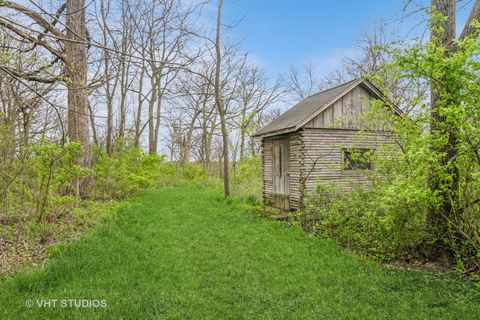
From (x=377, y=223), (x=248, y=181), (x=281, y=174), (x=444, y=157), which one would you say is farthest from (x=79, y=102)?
(x=444, y=157)

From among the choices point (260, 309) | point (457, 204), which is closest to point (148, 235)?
point (260, 309)

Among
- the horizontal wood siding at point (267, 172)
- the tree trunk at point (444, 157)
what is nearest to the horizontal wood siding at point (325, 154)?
the horizontal wood siding at point (267, 172)

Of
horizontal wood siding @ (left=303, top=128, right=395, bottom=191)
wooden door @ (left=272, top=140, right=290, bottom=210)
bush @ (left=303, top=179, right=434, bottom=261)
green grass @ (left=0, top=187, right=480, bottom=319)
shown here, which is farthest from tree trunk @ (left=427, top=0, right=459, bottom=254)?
wooden door @ (left=272, top=140, right=290, bottom=210)

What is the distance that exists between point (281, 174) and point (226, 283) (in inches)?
268

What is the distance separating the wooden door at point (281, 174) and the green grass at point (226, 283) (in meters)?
3.89

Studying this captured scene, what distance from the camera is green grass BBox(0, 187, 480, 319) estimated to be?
3.57m

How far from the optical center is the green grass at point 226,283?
11.7 ft

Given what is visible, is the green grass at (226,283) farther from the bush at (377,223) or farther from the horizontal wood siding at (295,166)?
the horizontal wood siding at (295,166)

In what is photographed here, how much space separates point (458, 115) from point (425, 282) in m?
2.41

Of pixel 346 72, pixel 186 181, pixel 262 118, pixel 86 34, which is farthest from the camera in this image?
pixel 262 118

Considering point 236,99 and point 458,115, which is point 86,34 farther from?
point 236,99

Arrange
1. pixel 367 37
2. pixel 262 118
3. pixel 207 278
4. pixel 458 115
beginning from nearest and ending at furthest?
1. pixel 458 115
2. pixel 207 278
3. pixel 367 37
4. pixel 262 118

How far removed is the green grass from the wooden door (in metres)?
3.89

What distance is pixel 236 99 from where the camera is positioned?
2442 centimetres
